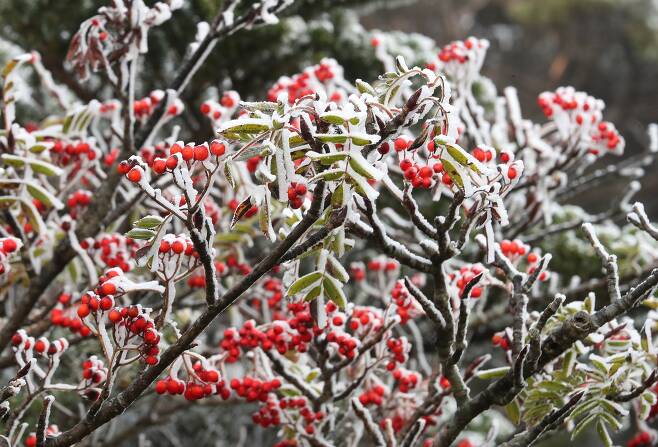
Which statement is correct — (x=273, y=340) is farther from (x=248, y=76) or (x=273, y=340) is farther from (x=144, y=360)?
(x=248, y=76)

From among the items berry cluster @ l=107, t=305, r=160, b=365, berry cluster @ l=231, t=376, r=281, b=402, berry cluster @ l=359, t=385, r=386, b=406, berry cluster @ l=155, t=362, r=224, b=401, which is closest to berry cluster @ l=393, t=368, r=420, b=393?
berry cluster @ l=359, t=385, r=386, b=406

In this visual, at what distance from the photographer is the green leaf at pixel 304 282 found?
1830 millimetres

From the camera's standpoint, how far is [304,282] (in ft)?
6.05

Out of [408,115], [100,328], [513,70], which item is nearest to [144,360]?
[100,328]

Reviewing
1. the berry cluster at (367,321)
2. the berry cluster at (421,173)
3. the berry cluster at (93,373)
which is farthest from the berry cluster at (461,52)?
the berry cluster at (93,373)

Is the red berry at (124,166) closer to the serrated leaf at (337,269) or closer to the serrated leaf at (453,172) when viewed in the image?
the serrated leaf at (337,269)

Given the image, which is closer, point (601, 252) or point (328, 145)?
point (328, 145)

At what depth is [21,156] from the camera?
2631 millimetres

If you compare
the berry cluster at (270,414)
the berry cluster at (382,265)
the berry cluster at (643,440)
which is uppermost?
the berry cluster at (382,265)

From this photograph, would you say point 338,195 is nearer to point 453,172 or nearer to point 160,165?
point 453,172

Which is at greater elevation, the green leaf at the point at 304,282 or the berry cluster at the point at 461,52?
the berry cluster at the point at 461,52

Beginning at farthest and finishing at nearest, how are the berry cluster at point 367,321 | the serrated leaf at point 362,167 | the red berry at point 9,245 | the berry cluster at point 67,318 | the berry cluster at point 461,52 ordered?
the berry cluster at point 461,52, the berry cluster at point 67,318, the berry cluster at point 367,321, the red berry at point 9,245, the serrated leaf at point 362,167

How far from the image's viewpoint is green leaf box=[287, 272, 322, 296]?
183cm

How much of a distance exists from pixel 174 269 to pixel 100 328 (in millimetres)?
228
